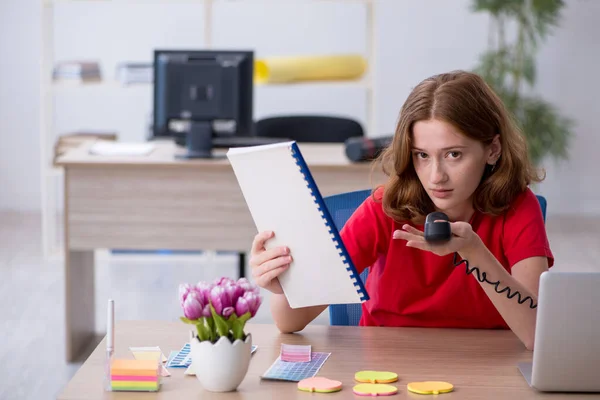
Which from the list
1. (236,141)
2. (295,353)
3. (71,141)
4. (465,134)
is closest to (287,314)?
(295,353)

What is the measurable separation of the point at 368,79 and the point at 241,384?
3.66m

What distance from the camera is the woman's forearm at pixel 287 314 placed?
1.59 metres

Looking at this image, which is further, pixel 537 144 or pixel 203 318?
pixel 537 144

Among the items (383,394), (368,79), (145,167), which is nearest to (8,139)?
(368,79)

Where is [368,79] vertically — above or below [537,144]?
above

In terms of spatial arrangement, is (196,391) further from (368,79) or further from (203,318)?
(368,79)

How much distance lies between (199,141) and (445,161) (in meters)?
1.87

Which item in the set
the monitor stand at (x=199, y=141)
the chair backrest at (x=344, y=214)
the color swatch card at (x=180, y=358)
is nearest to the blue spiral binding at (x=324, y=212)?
the color swatch card at (x=180, y=358)

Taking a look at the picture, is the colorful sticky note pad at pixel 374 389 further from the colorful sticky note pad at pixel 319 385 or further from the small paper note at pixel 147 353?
the small paper note at pixel 147 353

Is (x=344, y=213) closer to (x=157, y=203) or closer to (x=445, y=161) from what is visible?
(x=445, y=161)

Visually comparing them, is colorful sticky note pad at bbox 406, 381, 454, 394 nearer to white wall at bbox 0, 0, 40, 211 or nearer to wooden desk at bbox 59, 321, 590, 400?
wooden desk at bbox 59, 321, 590, 400

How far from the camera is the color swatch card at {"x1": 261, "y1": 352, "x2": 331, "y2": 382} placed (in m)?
1.37

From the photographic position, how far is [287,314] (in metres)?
1.59

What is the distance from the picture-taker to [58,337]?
142 inches
